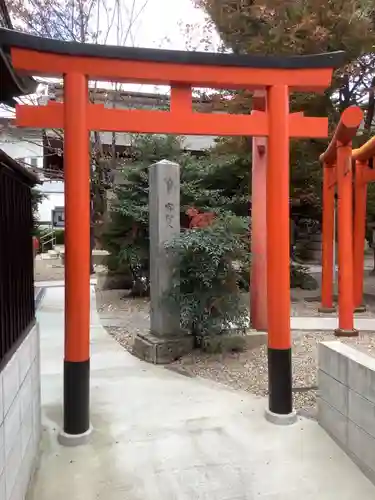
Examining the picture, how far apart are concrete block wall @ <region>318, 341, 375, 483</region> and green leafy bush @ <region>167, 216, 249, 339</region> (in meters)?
2.21

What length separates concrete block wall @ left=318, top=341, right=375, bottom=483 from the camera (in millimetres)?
3148

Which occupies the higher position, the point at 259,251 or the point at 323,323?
the point at 259,251

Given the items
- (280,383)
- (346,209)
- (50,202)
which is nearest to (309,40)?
(346,209)

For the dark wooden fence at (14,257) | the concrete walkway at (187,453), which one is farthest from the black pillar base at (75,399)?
the dark wooden fence at (14,257)

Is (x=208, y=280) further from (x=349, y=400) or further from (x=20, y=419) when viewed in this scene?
(x=20, y=419)

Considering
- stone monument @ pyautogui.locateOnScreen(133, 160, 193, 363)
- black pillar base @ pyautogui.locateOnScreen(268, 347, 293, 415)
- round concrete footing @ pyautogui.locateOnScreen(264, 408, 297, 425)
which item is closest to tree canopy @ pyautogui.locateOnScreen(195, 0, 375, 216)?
stone monument @ pyautogui.locateOnScreen(133, 160, 193, 363)

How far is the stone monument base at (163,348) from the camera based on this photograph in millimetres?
6062

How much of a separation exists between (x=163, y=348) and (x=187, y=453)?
253 centimetres

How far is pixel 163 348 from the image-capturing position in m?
6.08

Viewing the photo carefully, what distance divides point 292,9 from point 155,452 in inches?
421

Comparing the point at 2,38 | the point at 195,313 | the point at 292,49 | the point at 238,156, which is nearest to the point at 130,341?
the point at 195,313

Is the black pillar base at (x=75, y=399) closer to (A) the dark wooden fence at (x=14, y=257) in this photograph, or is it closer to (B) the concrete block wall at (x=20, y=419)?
(B) the concrete block wall at (x=20, y=419)

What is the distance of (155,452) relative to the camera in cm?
360

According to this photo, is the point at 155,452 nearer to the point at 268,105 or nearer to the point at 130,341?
the point at 268,105
